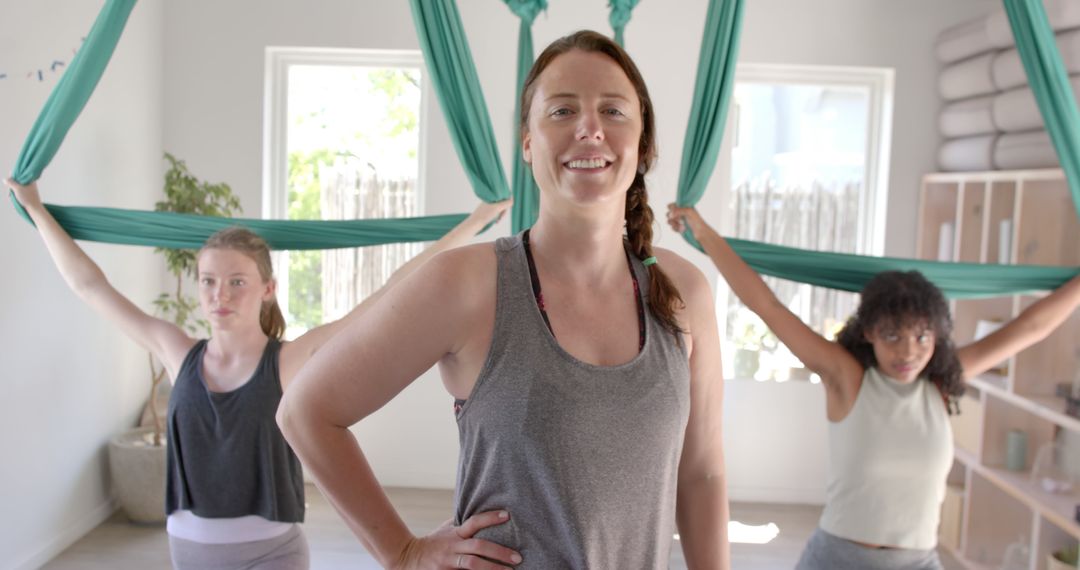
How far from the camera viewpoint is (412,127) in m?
4.61

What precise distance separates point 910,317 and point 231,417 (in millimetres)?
1607

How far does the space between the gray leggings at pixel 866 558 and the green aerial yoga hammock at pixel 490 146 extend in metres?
0.72

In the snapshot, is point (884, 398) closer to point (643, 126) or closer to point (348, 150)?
point (643, 126)

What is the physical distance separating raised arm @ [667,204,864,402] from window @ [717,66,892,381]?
2300 mm

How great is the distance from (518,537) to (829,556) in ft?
4.39

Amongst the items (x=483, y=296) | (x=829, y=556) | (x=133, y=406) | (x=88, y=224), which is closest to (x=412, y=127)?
(x=133, y=406)

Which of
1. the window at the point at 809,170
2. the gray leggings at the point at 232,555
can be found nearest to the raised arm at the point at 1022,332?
the gray leggings at the point at 232,555

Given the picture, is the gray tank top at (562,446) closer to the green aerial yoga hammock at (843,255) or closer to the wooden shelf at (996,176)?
the green aerial yoga hammock at (843,255)

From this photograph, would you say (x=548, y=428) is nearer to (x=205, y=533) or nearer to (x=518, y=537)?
(x=518, y=537)

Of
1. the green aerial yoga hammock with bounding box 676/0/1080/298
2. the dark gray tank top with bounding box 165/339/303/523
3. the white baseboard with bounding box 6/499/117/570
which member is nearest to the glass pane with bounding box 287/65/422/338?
the white baseboard with bounding box 6/499/117/570

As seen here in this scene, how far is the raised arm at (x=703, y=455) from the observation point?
1.24 metres

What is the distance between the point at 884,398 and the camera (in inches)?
89.4

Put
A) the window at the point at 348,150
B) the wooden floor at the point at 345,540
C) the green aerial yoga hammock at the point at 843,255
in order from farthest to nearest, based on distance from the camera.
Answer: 1. the window at the point at 348,150
2. the wooden floor at the point at 345,540
3. the green aerial yoga hammock at the point at 843,255

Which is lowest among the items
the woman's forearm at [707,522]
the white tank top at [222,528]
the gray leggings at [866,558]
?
the gray leggings at [866,558]
